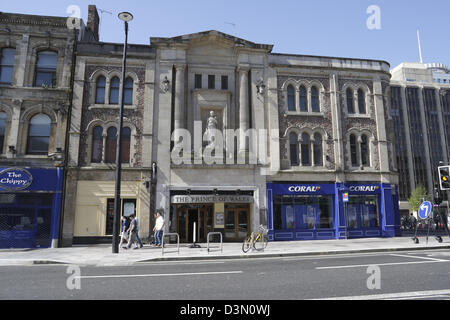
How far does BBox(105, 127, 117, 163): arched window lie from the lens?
18.4 meters

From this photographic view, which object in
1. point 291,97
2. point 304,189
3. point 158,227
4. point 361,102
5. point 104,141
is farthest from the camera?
point 361,102

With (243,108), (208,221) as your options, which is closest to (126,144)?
(208,221)

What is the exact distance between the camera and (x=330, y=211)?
1981 cm

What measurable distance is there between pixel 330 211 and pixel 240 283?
48.1 feet

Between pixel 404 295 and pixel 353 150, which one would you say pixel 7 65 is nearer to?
pixel 404 295

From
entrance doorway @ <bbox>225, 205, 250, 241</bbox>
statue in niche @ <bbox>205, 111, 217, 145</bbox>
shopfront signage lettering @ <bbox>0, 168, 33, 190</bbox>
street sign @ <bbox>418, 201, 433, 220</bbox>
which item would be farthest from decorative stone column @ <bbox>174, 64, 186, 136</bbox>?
street sign @ <bbox>418, 201, 433, 220</bbox>

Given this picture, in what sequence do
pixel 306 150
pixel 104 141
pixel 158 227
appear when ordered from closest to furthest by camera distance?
pixel 158 227 < pixel 104 141 < pixel 306 150

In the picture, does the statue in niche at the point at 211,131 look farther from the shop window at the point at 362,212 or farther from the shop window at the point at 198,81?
the shop window at the point at 362,212

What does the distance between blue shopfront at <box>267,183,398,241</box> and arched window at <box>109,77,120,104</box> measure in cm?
1135

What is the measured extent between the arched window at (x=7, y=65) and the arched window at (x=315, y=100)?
64.3 feet

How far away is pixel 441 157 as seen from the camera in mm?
61938

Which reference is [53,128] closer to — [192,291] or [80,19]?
[80,19]

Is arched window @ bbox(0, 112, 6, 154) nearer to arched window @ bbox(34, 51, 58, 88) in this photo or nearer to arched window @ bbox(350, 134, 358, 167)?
arched window @ bbox(34, 51, 58, 88)

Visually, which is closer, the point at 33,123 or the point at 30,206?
the point at 30,206
